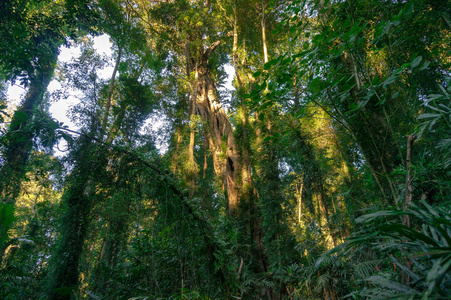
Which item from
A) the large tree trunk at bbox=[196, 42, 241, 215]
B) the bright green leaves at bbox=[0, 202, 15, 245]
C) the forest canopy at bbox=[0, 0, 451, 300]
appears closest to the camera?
the forest canopy at bbox=[0, 0, 451, 300]

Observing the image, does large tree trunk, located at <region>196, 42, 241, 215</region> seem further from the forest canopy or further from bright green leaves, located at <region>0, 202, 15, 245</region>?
bright green leaves, located at <region>0, 202, 15, 245</region>

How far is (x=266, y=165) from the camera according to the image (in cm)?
539

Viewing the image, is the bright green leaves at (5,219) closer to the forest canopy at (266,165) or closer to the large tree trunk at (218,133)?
the forest canopy at (266,165)

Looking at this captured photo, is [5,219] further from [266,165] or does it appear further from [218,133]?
[218,133]

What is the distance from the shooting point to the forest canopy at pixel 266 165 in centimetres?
146

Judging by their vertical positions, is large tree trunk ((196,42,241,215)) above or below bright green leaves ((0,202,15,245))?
above

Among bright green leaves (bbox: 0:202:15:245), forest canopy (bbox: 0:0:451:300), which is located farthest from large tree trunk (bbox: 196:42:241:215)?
bright green leaves (bbox: 0:202:15:245)

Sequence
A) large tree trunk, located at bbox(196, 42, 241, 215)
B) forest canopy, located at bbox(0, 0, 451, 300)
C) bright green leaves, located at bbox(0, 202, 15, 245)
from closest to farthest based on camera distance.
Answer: forest canopy, located at bbox(0, 0, 451, 300)
bright green leaves, located at bbox(0, 202, 15, 245)
large tree trunk, located at bbox(196, 42, 241, 215)

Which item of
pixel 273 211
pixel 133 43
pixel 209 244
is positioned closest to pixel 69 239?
pixel 209 244

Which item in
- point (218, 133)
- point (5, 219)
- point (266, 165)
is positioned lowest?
point (5, 219)

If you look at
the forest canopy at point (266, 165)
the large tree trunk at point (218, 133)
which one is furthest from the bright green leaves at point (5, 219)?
the large tree trunk at point (218, 133)

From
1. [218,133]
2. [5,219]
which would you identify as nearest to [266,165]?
[218,133]

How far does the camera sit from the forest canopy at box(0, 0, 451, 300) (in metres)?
1.46

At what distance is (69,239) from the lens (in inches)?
148
